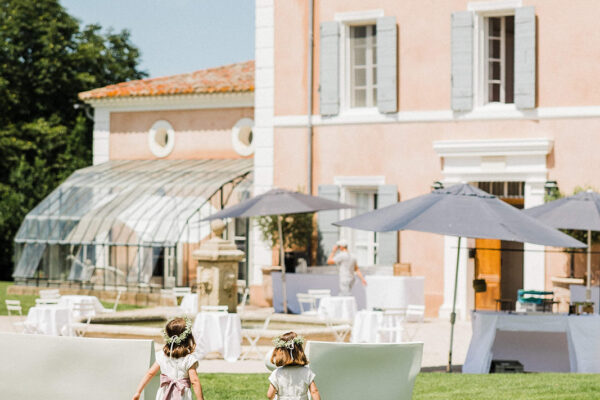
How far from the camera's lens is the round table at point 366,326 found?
12875 mm

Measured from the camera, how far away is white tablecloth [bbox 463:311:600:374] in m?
11.1

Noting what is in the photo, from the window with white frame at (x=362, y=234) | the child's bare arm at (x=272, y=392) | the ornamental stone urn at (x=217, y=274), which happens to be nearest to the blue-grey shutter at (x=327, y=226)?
the window with white frame at (x=362, y=234)

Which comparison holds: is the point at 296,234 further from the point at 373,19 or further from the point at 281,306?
the point at 373,19

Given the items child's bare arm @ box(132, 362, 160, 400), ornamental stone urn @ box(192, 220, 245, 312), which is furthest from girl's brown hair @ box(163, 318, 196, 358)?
ornamental stone urn @ box(192, 220, 245, 312)

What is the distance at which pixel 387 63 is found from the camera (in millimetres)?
18141

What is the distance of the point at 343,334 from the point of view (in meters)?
13.1

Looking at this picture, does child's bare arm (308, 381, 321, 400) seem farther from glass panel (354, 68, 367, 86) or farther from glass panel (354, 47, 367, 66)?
glass panel (354, 47, 367, 66)

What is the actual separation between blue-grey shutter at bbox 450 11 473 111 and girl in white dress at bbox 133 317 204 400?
38.5 feet

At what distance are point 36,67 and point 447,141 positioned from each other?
718 inches

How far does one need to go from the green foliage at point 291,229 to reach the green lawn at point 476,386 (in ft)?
26.6

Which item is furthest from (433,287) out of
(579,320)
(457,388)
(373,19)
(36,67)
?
(36,67)

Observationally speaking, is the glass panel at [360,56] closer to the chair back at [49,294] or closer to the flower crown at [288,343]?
the chair back at [49,294]

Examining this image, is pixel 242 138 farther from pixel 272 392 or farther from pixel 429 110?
pixel 272 392

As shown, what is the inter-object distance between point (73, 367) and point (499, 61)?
39.8ft
